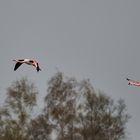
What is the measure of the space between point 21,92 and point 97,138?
1006 cm

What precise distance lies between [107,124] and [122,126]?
1722 millimetres

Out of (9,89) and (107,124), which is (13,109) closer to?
(9,89)

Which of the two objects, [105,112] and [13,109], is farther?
[105,112]

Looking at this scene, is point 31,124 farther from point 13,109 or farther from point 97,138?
point 97,138

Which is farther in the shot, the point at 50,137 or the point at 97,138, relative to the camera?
the point at 97,138

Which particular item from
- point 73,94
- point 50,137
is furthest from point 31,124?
point 73,94

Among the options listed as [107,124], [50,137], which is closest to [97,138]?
[107,124]

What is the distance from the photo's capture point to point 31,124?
242 ft

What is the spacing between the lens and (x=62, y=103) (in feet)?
261

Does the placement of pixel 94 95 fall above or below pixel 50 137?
above

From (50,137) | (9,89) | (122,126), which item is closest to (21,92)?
(9,89)

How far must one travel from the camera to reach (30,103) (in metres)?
75.2

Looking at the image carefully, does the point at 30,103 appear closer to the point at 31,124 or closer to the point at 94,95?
the point at 31,124

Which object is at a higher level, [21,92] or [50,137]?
[21,92]
